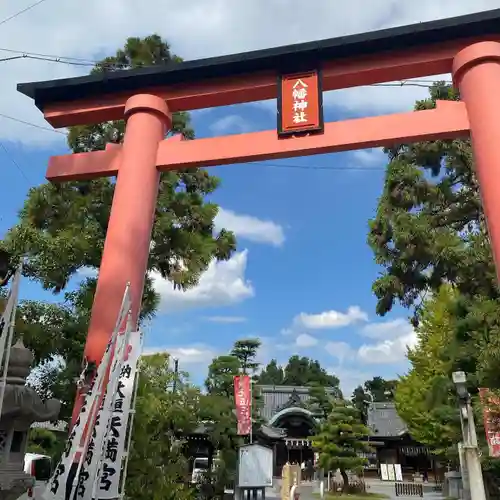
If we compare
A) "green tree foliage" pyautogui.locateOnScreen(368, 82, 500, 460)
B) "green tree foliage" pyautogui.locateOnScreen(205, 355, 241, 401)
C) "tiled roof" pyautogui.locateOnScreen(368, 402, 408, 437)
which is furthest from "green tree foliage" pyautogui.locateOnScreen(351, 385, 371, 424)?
"green tree foliage" pyautogui.locateOnScreen(368, 82, 500, 460)

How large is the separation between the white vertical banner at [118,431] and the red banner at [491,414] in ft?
23.9

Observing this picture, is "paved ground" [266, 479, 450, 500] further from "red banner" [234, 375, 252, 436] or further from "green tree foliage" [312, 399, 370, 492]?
"red banner" [234, 375, 252, 436]

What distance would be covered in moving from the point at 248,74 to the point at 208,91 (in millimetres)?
592

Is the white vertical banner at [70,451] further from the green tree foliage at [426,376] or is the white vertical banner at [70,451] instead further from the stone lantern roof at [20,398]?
the green tree foliage at [426,376]

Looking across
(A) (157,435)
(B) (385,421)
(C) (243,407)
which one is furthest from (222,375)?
(B) (385,421)

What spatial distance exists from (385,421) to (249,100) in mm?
32729

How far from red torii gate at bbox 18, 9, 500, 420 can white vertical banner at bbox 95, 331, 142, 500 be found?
2.86ft

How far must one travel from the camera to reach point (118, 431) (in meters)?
4.69

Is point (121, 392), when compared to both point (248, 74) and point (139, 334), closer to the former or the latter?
point (139, 334)

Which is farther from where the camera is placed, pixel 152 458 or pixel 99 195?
pixel 99 195

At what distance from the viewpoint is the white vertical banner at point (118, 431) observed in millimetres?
4516

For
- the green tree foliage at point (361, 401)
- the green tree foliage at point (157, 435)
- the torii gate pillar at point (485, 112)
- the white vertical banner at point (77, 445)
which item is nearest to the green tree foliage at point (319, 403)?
the green tree foliage at point (361, 401)

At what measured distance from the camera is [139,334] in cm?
513

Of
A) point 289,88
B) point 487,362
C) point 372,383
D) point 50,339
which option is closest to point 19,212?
point 50,339
